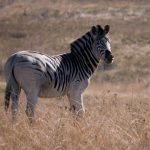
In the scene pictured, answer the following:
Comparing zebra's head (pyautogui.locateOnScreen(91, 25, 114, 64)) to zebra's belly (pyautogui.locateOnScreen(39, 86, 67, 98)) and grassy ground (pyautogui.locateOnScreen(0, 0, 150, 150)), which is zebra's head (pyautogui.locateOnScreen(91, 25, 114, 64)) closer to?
grassy ground (pyautogui.locateOnScreen(0, 0, 150, 150))

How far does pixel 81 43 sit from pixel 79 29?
35.0m

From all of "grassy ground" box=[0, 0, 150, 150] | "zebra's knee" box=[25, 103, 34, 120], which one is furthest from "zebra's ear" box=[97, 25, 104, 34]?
"zebra's knee" box=[25, 103, 34, 120]

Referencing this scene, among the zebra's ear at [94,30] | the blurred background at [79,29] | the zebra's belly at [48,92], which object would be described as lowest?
the blurred background at [79,29]

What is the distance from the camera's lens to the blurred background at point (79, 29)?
35806 millimetres

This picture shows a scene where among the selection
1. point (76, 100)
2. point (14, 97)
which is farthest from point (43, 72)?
point (76, 100)

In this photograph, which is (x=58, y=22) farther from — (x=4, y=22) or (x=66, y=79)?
(x=66, y=79)

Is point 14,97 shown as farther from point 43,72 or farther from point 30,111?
point 43,72

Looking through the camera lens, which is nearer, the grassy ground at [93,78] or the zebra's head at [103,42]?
the grassy ground at [93,78]

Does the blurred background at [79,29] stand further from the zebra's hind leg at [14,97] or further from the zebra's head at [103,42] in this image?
the zebra's hind leg at [14,97]

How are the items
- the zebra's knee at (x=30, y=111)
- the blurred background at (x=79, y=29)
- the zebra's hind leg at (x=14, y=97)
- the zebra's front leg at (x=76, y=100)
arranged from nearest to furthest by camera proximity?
the zebra's knee at (x=30, y=111) → the zebra's hind leg at (x=14, y=97) → the zebra's front leg at (x=76, y=100) → the blurred background at (x=79, y=29)

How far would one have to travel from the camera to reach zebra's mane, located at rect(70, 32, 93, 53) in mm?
11750

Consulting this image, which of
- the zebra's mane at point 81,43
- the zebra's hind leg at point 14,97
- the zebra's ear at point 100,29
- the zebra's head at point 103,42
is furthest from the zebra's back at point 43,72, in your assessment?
the zebra's ear at point 100,29

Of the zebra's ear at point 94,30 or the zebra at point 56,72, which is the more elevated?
the zebra's ear at point 94,30

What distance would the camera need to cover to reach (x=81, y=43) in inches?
465
